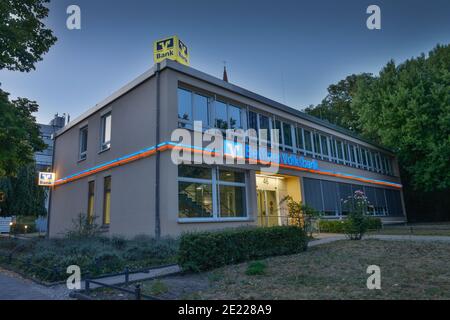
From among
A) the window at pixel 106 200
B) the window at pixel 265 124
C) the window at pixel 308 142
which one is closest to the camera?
the window at pixel 106 200

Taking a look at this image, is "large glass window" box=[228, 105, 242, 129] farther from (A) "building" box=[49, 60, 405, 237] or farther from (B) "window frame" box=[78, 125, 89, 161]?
(B) "window frame" box=[78, 125, 89, 161]

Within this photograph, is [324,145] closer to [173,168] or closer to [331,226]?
[331,226]

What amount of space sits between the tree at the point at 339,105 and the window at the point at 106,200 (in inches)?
1123

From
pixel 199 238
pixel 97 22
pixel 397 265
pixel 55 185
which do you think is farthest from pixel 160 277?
pixel 55 185

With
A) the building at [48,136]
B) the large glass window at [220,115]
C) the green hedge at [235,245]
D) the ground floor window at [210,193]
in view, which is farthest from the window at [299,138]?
the building at [48,136]

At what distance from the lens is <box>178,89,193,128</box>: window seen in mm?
13398

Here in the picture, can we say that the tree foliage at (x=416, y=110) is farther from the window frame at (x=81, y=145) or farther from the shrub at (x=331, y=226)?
the window frame at (x=81, y=145)

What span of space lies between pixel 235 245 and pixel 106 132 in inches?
439

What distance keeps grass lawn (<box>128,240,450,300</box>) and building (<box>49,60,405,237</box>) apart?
499cm

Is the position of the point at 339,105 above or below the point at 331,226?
above

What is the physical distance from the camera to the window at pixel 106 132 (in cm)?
1661

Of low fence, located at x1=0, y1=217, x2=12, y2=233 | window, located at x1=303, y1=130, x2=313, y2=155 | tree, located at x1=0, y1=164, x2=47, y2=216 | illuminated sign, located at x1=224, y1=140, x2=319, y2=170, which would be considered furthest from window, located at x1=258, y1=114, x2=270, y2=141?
low fence, located at x1=0, y1=217, x2=12, y2=233

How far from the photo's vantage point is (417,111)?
24.3 meters

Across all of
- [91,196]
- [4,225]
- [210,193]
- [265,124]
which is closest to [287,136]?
[265,124]
